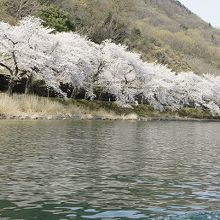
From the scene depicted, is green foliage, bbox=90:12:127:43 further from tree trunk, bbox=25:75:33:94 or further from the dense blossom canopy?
tree trunk, bbox=25:75:33:94

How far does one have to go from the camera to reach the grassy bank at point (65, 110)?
5050 cm

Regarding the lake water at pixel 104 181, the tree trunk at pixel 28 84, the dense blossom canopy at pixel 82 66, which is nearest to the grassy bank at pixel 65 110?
the dense blossom canopy at pixel 82 66

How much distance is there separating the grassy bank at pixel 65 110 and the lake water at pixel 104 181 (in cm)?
2081

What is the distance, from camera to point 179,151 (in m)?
29.2

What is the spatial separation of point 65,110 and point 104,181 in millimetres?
41594

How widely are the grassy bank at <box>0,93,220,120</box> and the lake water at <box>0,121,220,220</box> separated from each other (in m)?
20.8

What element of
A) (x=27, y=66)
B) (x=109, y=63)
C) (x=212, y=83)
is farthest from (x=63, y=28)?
(x=212, y=83)

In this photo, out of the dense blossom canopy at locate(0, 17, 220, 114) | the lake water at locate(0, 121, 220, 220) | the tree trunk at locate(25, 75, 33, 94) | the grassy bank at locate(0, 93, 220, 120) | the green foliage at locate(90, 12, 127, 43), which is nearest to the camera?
the lake water at locate(0, 121, 220, 220)

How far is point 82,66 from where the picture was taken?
64688 mm

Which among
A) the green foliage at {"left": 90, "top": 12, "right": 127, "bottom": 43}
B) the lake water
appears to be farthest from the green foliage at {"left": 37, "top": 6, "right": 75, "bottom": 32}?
the lake water

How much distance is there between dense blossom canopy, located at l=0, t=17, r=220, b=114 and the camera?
56.2 m

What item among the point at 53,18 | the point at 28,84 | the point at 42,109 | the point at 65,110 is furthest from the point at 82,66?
the point at 53,18

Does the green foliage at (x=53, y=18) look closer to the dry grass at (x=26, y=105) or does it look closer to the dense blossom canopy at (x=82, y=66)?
the dense blossom canopy at (x=82, y=66)

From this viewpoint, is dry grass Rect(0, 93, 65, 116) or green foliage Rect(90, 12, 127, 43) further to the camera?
green foliage Rect(90, 12, 127, 43)
